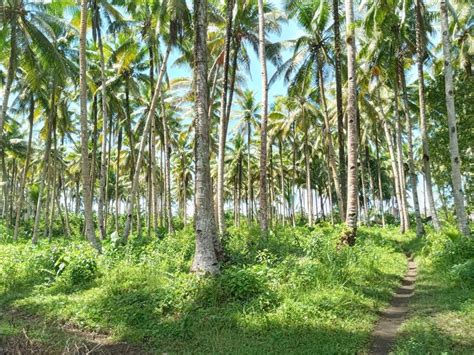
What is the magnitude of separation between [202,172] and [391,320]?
479 centimetres

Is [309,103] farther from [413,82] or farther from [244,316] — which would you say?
[244,316]

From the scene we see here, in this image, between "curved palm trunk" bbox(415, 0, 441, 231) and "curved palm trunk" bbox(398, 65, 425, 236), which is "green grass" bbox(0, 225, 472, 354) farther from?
"curved palm trunk" bbox(398, 65, 425, 236)

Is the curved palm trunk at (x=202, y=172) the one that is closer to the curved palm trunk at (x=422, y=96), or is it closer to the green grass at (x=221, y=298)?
the green grass at (x=221, y=298)

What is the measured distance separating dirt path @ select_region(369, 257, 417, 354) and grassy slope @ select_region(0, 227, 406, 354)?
156mm

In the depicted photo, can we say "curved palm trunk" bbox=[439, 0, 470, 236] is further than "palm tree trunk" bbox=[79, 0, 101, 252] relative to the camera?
No

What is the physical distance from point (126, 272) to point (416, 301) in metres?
6.50

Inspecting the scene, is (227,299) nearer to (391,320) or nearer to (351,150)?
(391,320)

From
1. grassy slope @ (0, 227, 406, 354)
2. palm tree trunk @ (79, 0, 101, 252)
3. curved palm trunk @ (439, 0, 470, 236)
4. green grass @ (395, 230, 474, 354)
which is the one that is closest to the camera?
green grass @ (395, 230, 474, 354)

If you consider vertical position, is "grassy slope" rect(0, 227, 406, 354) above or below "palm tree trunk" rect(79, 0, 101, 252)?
below

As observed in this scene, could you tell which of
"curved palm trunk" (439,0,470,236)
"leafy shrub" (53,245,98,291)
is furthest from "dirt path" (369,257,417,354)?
"leafy shrub" (53,245,98,291)

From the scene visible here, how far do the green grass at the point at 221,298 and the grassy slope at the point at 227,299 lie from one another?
0.02 metres

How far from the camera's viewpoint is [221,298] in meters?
7.84

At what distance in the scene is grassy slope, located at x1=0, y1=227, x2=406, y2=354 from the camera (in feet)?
20.8

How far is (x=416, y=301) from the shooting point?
8.05 meters
